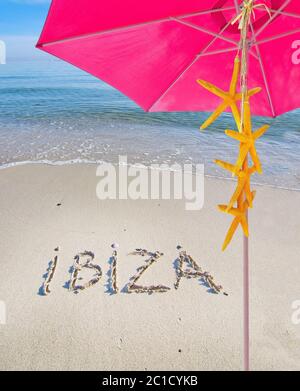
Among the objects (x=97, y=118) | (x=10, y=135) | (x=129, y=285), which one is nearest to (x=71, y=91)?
(x=97, y=118)

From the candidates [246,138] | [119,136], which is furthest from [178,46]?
[119,136]

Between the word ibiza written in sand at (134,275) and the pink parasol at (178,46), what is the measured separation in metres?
1.53

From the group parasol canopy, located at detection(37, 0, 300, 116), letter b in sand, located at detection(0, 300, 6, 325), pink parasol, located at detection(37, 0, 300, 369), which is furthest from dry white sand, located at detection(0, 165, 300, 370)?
parasol canopy, located at detection(37, 0, 300, 116)

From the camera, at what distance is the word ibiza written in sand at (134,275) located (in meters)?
3.33

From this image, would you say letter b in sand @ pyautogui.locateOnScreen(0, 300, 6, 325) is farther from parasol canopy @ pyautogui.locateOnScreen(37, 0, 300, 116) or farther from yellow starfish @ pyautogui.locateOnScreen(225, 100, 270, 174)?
yellow starfish @ pyautogui.locateOnScreen(225, 100, 270, 174)

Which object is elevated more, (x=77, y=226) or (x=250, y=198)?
(x=77, y=226)

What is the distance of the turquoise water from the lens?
24.6 feet

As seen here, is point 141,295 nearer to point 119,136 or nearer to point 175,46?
point 175,46

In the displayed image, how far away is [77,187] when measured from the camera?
561cm

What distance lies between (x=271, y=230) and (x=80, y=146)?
18.7 ft

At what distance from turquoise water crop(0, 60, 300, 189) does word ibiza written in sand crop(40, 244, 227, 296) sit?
10.4ft

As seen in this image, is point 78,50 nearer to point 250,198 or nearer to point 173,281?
point 250,198

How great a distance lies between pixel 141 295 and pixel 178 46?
7.48ft

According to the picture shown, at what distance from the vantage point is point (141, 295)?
327 cm
